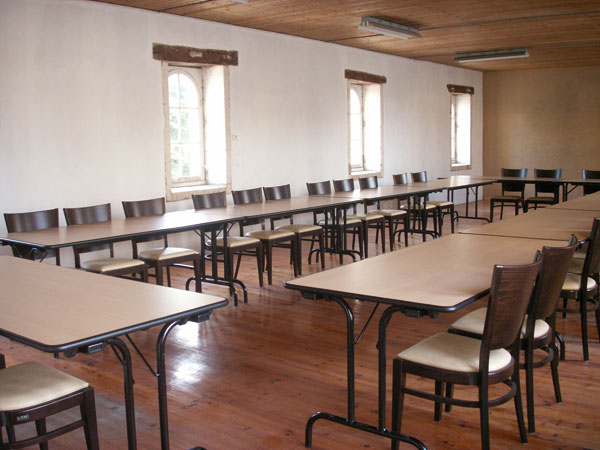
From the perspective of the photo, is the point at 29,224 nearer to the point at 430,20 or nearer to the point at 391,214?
the point at 391,214

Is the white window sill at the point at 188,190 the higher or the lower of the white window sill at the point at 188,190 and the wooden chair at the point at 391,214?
the higher

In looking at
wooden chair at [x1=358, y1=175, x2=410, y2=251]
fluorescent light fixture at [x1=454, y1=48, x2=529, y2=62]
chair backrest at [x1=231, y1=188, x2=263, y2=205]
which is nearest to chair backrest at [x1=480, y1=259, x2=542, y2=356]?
chair backrest at [x1=231, y1=188, x2=263, y2=205]

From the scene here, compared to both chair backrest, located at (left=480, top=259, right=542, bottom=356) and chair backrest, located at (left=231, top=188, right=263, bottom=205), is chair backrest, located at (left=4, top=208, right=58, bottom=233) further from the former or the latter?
chair backrest, located at (left=480, top=259, right=542, bottom=356)

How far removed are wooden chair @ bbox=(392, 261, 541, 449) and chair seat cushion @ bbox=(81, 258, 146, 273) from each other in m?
2.66

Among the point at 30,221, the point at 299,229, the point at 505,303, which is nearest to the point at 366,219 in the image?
the point at 299,229

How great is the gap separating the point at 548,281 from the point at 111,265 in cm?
307

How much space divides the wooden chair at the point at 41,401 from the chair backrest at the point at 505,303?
1495 millimetres

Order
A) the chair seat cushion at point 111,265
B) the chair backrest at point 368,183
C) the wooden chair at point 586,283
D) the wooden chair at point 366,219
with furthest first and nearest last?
1. the chair backrest at point 368,183
2. the wooden chair at point 366,219
3. the chair seat cushion at point 111,265
4. the wooden chair at point 586,283

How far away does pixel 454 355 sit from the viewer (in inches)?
101

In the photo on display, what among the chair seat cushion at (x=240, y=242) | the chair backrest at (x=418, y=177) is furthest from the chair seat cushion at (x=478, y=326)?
the chair backrest at (x=418, y=177)

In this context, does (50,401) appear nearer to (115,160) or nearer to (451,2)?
(115,160)

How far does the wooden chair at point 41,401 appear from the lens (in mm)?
2123

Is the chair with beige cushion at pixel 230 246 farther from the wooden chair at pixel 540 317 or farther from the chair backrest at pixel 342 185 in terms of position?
the wooden chair at pixel 540 317

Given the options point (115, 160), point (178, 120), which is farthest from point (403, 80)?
point (115, 160)
